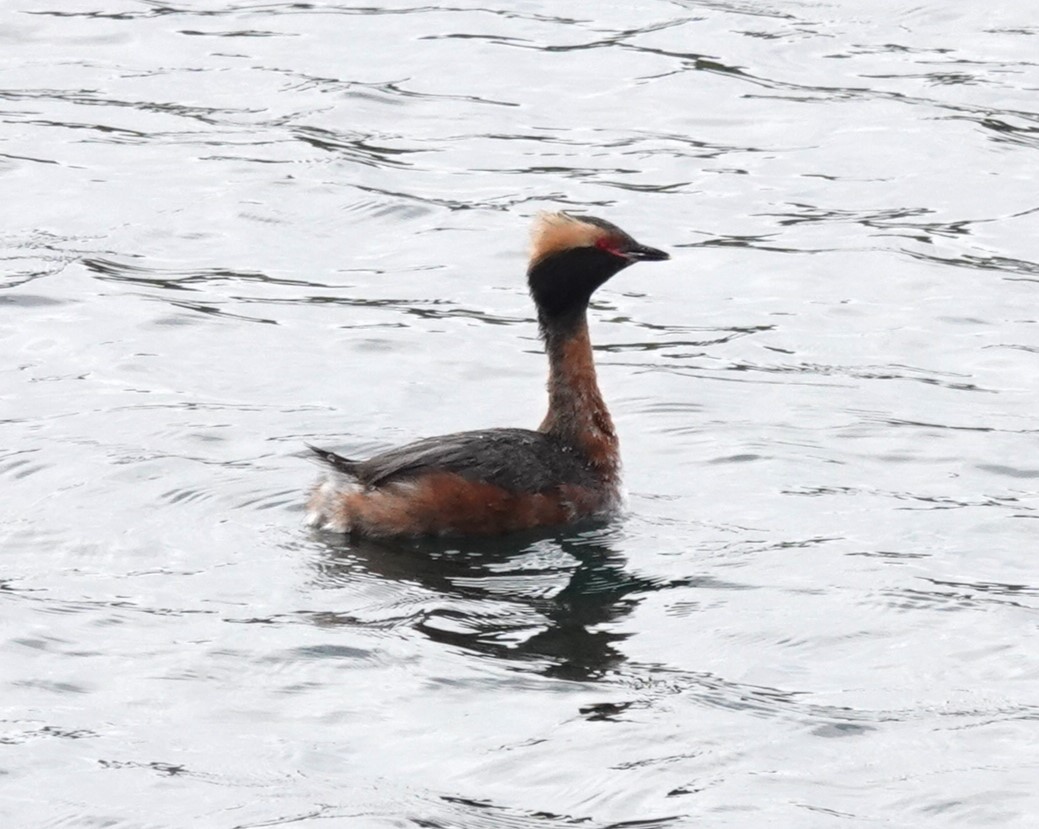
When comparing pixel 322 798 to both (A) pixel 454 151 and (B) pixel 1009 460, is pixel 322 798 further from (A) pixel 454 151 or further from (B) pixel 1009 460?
(A) pixel 454 151

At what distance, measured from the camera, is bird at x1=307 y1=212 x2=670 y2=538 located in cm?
959

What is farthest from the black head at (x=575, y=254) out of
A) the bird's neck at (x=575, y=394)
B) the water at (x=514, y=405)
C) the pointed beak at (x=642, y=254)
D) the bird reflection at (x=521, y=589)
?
the bird reflection at (x=521, y=589)

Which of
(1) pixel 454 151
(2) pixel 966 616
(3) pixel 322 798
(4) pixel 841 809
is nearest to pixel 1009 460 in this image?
(2) pixel 966 616

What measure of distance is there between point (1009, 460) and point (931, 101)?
712 centimetres

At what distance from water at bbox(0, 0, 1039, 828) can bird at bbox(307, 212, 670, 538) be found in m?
0.14

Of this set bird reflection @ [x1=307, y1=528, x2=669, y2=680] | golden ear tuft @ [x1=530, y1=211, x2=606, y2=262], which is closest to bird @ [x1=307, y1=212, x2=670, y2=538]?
golden ear tuft @ [x1=530, y1=211, x2=606, y2=262]

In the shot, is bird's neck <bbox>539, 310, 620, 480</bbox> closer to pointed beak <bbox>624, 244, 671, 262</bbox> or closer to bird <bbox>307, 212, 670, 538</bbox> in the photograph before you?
bird <bbox>307, 212, 670, 538</bbox>

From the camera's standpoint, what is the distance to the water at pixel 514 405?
7551mm

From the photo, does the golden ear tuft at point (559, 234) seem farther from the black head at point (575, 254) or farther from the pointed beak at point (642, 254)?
the pointed beak at point (642, 254)

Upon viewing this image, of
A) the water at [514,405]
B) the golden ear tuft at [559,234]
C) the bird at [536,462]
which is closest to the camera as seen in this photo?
the water at [514,405]

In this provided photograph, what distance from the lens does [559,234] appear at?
33.3 ft

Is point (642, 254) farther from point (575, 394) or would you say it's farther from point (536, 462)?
point (536, 462)

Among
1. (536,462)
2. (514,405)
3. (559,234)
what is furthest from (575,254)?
(514,405)

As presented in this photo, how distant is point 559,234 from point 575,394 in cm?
78
